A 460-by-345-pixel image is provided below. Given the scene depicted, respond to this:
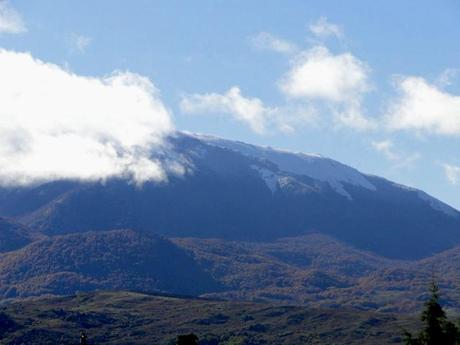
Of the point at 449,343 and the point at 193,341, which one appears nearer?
the point at 193,341

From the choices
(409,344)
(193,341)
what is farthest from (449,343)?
(193,341)

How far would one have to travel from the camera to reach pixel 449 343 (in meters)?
58.9

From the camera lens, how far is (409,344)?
6025 cm

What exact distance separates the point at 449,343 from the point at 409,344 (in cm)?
249

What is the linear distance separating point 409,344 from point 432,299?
310cm

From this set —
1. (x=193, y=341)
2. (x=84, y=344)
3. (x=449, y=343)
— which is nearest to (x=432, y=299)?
(x=449, y=343)

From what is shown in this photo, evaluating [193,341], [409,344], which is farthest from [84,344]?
[409,344]

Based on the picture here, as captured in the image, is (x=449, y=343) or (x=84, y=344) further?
(x=449, y=343)

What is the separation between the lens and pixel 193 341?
52.4 metres

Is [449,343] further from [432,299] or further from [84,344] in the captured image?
[84,344]

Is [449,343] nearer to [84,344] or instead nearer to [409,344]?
[409,344]

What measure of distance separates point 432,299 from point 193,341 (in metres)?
15.4

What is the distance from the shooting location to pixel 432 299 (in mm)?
59438

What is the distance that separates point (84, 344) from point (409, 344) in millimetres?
20687
